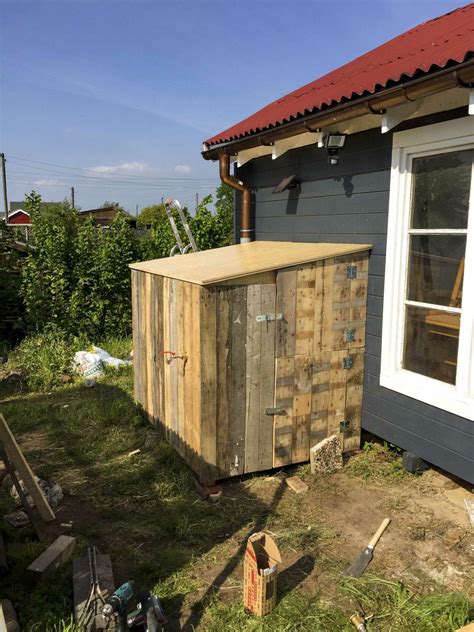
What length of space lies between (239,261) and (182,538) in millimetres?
2369

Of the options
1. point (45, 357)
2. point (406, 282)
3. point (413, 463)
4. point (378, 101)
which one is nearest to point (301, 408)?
point (413, 463)

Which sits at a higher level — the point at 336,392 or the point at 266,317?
Answer: the point at 266,317

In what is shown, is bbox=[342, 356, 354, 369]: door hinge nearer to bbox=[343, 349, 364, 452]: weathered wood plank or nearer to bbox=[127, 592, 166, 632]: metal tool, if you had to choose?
bbox=[343, 349, 364, 452]: weathered wood plank

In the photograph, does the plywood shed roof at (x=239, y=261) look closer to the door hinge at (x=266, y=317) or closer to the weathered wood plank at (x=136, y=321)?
the weathered wood plank at (x=136, y=321)

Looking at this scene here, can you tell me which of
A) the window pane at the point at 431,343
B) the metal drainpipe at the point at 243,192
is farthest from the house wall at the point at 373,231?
the metal drainpipe at the point at 243,192

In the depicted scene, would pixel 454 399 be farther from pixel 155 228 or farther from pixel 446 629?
pixel 155 228

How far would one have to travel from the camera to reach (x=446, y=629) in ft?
8.43

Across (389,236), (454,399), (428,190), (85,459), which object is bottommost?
(85,459)

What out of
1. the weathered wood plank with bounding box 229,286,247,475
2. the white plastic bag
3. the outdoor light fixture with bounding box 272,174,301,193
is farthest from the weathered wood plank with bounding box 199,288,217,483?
the white plastic bag

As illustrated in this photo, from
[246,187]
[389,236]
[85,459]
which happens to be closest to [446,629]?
[389,236]

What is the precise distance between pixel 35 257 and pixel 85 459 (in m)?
5.21

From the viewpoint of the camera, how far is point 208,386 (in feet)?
13.0

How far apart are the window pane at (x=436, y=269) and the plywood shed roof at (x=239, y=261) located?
48 cm

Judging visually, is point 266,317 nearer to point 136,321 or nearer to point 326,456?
point 326,456
